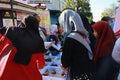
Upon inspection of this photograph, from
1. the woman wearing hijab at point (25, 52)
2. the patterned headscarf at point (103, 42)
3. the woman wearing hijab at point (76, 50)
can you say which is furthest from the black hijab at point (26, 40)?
the patterned headscarf at point (103, 42)

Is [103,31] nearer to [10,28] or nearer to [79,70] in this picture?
[79,70]

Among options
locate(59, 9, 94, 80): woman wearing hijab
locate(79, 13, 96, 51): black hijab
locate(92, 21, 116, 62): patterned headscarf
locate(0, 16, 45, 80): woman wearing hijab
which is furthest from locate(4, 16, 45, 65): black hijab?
locate(92, 21, 116, 62): patterned headscarf

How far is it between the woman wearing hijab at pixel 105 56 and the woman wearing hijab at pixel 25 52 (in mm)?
899

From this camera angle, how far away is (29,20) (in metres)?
3.23

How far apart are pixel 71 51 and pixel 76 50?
7 centimetres

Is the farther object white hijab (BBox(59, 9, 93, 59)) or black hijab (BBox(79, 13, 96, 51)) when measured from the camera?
black hijab (BBox(79, 13, 96, 51))

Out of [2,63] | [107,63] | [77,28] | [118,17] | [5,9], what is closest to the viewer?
[2,63]

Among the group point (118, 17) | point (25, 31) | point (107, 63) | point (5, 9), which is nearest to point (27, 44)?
point (25, 31)

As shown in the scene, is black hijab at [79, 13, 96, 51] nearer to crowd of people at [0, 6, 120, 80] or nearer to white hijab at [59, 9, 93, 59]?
crowd of people at [0, 6, 120, 80]

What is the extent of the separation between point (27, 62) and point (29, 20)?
50 centimetres

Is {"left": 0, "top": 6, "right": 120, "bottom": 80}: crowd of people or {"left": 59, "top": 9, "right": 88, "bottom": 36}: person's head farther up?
{"left": 59, "top": 9, "right": 88, "bottom": 36}: person's head

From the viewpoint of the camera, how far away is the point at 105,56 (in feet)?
12.6

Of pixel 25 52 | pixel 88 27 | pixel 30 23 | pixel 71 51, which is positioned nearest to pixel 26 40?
pixel 25 52

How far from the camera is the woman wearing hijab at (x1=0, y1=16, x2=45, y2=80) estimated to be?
3.01 metres
